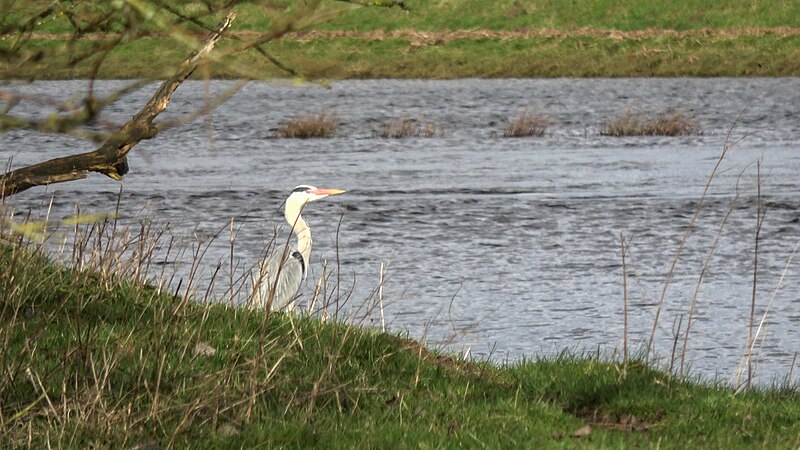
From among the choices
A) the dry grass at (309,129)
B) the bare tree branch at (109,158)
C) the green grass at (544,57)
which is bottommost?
the green grass at (544,57)

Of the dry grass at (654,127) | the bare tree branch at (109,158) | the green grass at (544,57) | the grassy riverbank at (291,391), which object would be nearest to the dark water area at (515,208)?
the dry grass at (654,127)

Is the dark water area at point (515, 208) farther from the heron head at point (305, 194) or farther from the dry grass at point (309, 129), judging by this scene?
the heron head at point (305, 194)

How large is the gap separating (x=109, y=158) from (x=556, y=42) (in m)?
55.4

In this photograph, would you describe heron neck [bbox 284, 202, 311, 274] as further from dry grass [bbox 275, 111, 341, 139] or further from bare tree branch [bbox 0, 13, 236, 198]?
dry grass [bbox 275, 111, 341, 139]

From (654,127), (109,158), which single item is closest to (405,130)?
(654,127)

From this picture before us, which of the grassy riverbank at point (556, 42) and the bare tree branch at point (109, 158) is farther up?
the bare tree branch at point (109, 158)

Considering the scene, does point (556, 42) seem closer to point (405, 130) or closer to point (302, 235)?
point (405, 130)

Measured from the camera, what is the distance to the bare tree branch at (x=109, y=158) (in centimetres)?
563

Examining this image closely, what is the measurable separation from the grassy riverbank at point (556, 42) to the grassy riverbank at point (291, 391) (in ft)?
146

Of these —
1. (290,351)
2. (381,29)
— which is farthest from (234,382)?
(381,29)

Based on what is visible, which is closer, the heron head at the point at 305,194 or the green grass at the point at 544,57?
the heron head at the point at 305,194

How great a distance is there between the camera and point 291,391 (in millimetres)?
7484

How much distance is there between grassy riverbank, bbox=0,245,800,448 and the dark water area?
4.06ft

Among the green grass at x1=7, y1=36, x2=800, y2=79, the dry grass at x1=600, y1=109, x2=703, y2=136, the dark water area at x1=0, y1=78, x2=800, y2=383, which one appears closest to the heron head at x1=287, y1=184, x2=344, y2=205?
the dark water area at x1=0, y1=78, x2=800, y2=383
